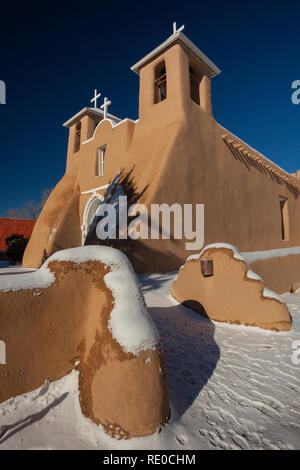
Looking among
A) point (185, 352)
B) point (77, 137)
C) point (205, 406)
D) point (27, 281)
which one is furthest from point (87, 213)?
point (205, 406)

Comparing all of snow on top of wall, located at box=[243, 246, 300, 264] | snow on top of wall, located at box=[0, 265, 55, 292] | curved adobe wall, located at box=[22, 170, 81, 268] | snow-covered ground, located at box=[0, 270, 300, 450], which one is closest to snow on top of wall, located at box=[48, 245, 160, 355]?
snow on top of wall, located at box=[0, 265, 55, 292]

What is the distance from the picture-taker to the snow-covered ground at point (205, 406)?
1.60 m

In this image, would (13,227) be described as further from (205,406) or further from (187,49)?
(205,406)

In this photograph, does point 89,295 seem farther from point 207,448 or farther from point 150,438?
point 207,448

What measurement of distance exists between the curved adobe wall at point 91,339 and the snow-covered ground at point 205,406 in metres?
0.10

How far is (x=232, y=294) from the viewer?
14.4ft

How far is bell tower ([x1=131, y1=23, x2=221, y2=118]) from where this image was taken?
8.86 m

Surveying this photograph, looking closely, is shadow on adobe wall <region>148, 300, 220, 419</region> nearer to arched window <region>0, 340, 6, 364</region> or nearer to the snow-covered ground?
the snow-covered ground

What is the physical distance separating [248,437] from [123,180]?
28.0 feet

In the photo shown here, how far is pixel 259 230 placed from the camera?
40.3ft

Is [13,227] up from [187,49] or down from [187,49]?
down

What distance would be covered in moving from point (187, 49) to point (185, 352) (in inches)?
434

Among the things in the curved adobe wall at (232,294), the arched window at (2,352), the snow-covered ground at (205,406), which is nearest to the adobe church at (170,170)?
the curved adobe wall at (232,294)

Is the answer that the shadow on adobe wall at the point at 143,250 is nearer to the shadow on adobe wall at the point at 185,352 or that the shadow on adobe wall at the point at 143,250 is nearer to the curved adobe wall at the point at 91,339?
the shadow on adobe wall at the point at 185,352
